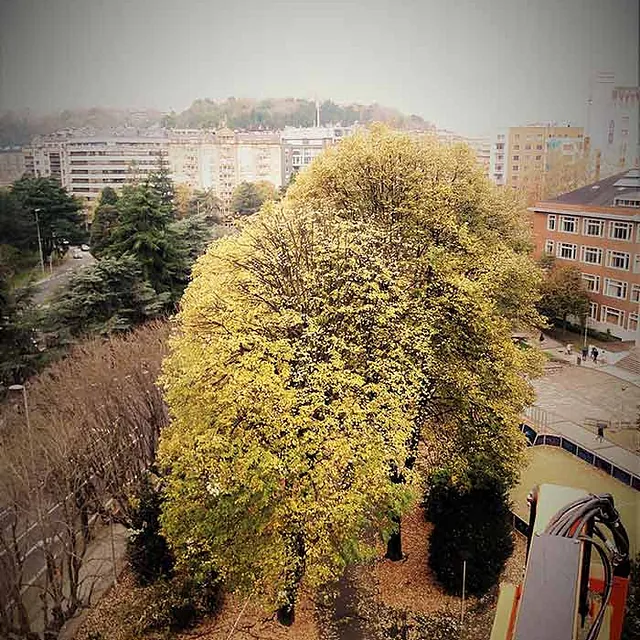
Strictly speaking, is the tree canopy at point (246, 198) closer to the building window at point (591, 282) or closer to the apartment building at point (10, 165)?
the apartment building at point (10, 165)

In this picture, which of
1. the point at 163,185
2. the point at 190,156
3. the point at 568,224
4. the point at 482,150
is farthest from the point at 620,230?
the point at 163,185

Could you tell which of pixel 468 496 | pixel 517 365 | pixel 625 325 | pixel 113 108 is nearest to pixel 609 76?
pixel 625 325

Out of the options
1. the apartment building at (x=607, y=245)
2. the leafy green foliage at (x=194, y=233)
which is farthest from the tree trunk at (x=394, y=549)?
the leafy green foliage at (x=194, y=233)

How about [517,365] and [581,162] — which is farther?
[581,162]

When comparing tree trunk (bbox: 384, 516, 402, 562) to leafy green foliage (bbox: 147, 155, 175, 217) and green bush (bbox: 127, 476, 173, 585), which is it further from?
leafy green foliage (bbox: 147, 155, 175, 217)

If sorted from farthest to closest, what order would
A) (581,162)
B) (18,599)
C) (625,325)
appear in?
(581,162) → (625,325) → (18,599)

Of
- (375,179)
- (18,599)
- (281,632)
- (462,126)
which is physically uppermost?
(462,126)

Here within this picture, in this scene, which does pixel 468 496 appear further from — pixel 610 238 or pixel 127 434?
pixel 127 434
